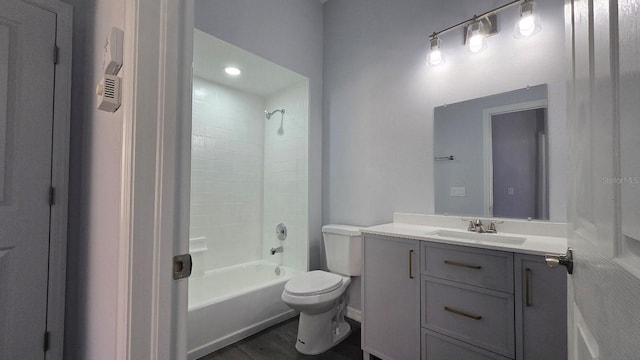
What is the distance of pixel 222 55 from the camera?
2.21m

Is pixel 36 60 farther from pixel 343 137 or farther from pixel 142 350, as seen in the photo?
pixel 343 137

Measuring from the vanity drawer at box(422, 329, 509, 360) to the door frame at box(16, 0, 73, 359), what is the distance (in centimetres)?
186

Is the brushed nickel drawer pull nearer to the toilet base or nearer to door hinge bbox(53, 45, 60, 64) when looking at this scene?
the toilet base

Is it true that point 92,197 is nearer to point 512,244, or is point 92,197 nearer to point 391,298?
point 391,298

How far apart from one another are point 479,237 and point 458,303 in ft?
1.37

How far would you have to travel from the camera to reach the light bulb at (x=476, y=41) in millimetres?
1716

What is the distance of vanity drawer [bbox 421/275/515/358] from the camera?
4.02 feet

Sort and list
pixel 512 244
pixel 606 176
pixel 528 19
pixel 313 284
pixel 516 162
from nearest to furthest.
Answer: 1. pixel 606 176
2. pixel 512 244
3. pixel 528 19
4. pixel 516 162
5. pixel 313 284

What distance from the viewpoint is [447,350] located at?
140cm

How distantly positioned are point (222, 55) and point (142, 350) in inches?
85.0

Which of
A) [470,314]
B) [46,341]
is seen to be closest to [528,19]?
[470,314]

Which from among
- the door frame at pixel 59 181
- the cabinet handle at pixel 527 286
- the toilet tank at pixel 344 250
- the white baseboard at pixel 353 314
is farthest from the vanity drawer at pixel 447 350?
the door frame at pixel 59 181

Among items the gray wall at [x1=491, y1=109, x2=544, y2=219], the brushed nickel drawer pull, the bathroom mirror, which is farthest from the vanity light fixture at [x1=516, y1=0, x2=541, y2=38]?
the brushed nickel drawer pull

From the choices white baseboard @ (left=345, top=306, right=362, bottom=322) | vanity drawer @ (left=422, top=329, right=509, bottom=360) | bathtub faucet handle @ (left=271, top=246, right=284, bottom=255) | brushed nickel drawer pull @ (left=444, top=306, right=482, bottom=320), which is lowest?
white baseboard @ (left=345, top=306, right=362, bottom=322)
